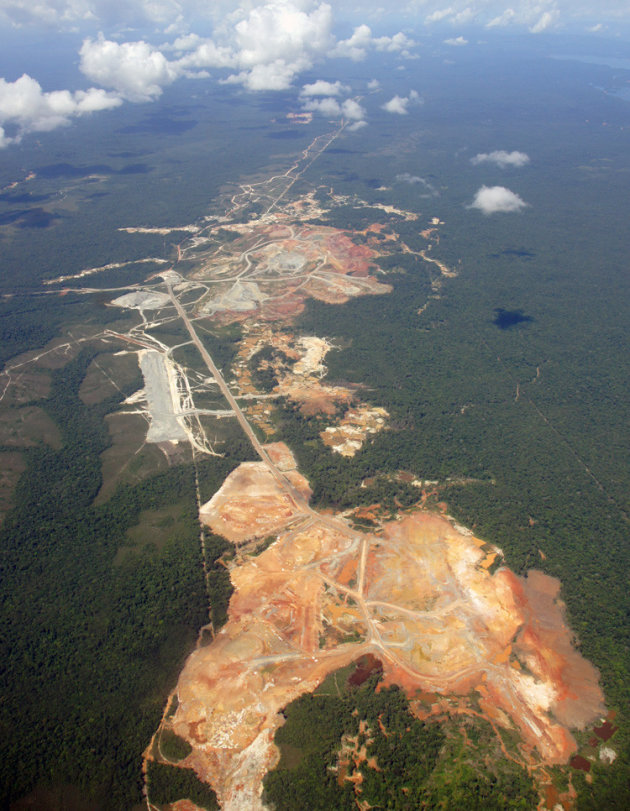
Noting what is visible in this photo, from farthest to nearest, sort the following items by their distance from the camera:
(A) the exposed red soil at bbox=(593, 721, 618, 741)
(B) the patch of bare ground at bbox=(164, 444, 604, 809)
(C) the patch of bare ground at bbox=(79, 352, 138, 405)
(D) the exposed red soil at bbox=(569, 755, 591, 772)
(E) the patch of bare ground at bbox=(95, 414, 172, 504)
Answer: (C) the patch of bare ground at bbox=(79, 352, 138, 405)
(E) the patch of bare ground at bbox=(95, 414, 172, 504)
(B) the patch of bare ground at bbox=(164, 444, 604, 809)
(A) the exposed red soil at bbox=(593, 721, 618, 741)
(D) the exposed red soil at bbox=(569, 755, 591, 772)

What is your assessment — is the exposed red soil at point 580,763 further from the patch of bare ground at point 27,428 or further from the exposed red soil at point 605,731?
the patch of bare ground at point 27,428

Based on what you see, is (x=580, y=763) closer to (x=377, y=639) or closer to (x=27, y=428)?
(x=377, y=639)

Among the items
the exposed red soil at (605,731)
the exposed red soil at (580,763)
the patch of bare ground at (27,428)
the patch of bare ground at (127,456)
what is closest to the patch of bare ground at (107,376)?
the patch of bare ground at (27,428)

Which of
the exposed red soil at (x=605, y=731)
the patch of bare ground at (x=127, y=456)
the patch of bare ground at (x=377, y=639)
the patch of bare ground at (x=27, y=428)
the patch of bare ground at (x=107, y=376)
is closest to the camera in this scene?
the exposed red soil at (x=605, y=731)

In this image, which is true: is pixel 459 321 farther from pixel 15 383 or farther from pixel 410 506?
pixel 15 383

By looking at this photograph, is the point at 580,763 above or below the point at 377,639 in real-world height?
above

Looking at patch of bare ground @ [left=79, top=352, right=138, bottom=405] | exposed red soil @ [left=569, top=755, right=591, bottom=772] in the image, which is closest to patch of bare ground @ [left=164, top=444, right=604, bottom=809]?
exposed red soil @ [left=569, top=755, right=591, bottom=772]

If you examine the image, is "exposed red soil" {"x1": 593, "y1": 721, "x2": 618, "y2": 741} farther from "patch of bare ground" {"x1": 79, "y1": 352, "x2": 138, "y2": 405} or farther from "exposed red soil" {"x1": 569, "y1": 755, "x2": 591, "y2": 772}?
"patch of bare ground" {"x1": 79, "y1": 352, "x2": 138, "y2": 405}

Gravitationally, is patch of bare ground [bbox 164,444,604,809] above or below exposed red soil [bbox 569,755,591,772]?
below

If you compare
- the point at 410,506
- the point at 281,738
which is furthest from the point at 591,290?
the point at 281,738

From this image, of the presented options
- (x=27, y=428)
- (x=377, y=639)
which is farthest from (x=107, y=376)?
(x=377, y=639)
